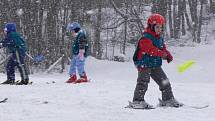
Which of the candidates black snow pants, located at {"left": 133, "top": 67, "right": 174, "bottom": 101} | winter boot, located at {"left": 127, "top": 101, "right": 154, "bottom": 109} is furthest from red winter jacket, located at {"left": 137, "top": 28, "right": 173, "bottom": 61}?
winter boot, located at {"left": 127, "top": 101, "right": 154, "bottom": 109}

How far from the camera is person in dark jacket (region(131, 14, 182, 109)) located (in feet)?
28.3

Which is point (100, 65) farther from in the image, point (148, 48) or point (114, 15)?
point (148, 48)

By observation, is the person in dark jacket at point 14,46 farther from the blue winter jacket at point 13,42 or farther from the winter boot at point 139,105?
the winter boot at point 139,105

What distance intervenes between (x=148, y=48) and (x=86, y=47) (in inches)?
229

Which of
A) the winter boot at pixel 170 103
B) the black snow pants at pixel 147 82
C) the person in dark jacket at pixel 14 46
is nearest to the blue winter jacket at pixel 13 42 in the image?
the person in dark jacket at pixel 14 46

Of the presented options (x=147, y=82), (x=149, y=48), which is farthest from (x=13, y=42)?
(x=149, y=48)

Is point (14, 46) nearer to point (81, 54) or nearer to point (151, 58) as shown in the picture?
point (81, 54)

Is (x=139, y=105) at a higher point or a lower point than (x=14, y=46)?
lower

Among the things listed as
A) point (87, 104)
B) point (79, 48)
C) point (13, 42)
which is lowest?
point (87, 104)

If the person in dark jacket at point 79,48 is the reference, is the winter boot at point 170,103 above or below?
below

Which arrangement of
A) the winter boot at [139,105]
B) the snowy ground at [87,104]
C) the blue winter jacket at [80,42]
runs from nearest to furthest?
1. the snowy ground at [87,104]
2. the winter boot at [139,105]
3. the blue winter jacket at [80,42]

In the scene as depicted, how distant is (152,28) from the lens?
343 inches

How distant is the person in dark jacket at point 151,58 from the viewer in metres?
A: 8.62

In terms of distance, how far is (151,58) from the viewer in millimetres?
8781
